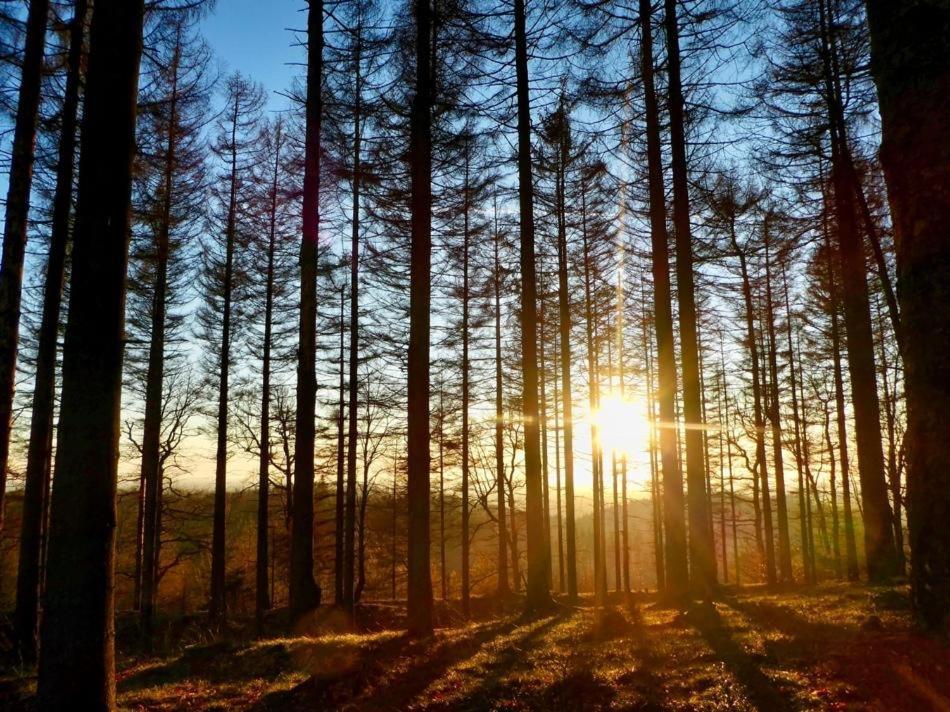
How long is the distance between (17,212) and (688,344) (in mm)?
10719

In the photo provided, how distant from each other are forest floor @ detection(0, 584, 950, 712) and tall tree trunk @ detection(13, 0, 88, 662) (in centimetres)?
177

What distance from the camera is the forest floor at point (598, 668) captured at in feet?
15.1

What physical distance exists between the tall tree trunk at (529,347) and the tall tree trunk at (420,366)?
8.77 feet

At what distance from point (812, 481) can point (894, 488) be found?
326cm

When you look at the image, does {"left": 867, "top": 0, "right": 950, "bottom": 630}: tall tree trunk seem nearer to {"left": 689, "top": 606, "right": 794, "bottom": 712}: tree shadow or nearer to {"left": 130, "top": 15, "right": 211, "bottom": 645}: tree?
{"left": 689, "top": 606, "right": 794, "bottom": 712}: tree shadow

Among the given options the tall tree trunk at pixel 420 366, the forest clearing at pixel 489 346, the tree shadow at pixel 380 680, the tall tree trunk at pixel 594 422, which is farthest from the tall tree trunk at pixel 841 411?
the tree shadow at pixel 380 680

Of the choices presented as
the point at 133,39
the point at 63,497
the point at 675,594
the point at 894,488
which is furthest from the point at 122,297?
the point at 894,488

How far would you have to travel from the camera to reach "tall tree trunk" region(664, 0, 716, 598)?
960 cm

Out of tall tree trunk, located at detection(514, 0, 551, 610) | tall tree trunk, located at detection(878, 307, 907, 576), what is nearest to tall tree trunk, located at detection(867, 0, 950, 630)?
tall tree trunk, located at detection(514, 0, 551, 610)

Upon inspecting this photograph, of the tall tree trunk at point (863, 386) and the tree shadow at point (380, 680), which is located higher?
the tall tree trunk at point (863, 386)

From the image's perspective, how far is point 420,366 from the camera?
8.96 meters

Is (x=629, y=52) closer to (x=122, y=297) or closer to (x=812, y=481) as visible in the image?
(x=122, y=297)

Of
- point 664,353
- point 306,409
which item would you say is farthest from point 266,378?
point 664,353

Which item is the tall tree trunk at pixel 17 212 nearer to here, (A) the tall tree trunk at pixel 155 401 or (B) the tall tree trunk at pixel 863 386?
(A) the tall tree trunk at pixel 155 401
